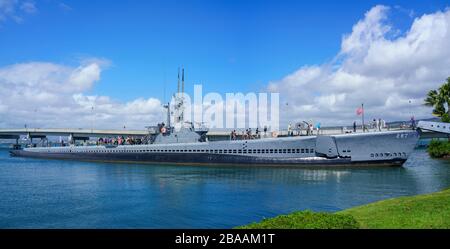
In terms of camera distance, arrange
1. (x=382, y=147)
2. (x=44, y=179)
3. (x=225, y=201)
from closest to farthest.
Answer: (x=225, y=201) < (x=44, y=179) < (x=382, y=147)

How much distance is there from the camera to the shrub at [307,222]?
10219 millimetres

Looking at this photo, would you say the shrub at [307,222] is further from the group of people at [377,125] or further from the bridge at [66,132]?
the bridge at [66,132]

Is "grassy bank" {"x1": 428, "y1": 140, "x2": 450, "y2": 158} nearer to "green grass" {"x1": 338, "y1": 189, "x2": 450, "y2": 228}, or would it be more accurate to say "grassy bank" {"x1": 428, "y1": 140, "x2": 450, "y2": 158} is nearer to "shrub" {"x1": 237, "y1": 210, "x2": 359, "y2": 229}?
"green grass" {"x1": 338, "y1": 189, "x2": 450, "y2": 228}

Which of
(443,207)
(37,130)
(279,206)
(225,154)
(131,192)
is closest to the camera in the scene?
(443,207)

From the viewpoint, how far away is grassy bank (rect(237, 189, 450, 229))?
10.5 meters

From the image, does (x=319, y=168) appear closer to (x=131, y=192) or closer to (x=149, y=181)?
(x=149, y=181)

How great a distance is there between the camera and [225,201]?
25.7 metres

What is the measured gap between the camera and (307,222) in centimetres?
1048

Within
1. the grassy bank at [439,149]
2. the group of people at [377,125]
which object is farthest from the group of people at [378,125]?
the grassy bank at [439,149]

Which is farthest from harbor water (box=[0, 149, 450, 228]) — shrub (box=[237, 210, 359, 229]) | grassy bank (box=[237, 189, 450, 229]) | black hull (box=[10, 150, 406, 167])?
shrub (box=[237, 210, 359, 229])

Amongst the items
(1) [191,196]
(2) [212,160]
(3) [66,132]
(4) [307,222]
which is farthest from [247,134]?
(3) [66,132]

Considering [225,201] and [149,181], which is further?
[149,181]
